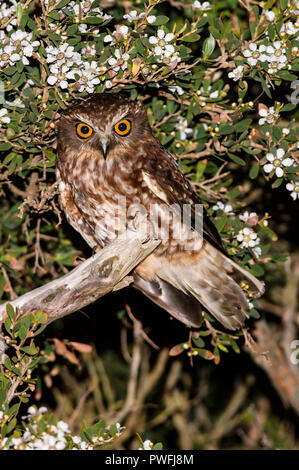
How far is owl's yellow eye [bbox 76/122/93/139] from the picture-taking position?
327cm

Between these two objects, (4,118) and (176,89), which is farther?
(176,89)

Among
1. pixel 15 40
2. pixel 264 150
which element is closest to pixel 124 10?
pixel 15 40

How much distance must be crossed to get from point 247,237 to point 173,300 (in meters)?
0.64

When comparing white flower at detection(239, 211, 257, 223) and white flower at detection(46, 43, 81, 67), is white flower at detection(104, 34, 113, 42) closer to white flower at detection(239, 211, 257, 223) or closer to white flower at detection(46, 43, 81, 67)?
white flower at detection(46, 43, 81, 67)

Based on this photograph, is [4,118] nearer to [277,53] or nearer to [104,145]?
[104,145]

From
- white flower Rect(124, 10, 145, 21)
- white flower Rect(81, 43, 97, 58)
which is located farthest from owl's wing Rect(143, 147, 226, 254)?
white flower Rect(124, 10, 145, 21)

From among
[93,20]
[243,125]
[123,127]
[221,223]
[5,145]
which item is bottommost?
[221,223]

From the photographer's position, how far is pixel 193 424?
6.08 meters

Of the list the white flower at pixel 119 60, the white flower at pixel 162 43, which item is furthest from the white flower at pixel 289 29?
the white flower at pixel 119 60

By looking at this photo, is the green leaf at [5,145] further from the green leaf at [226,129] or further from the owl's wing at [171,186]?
the green leaf at [226,129]

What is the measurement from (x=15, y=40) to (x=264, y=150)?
1431 mm

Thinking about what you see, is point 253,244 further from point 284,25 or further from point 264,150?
point 284,25

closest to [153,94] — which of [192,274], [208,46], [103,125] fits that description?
[103,125]

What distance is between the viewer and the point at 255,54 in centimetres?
287
